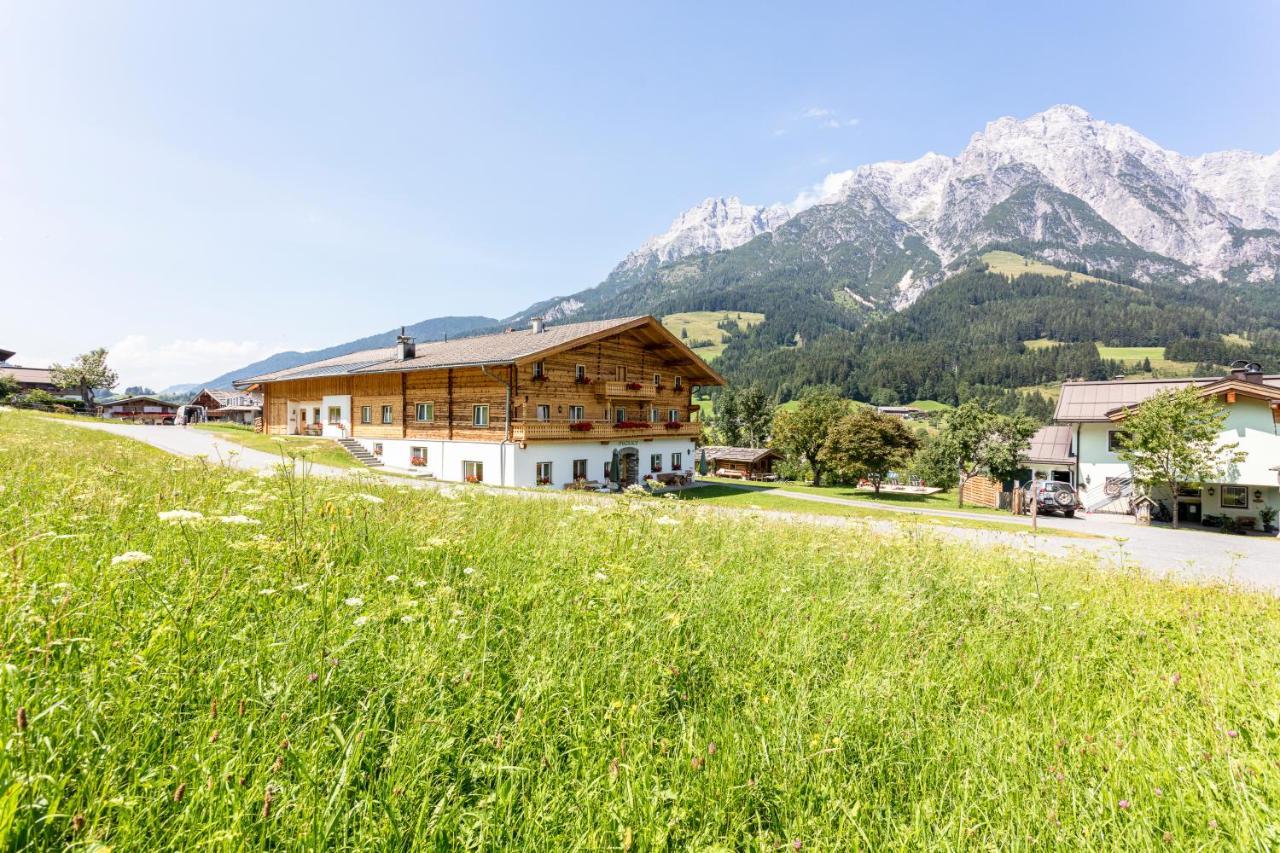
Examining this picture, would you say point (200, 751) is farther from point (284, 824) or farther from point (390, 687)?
point (390, 687)

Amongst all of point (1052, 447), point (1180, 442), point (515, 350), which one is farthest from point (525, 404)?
point (1052, 447)

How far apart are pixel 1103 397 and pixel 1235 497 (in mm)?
7916

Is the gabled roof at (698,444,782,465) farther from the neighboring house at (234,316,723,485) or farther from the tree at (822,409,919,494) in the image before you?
the neighboring house at (234,316,723,485)

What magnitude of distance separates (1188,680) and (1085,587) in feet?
9.43

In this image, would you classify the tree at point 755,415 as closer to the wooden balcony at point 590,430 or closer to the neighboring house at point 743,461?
the neighboring house at point 743,461

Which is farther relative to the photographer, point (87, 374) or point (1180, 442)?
point (87, 374)

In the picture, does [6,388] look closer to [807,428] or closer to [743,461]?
[807,428]

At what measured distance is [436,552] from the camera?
198 inches

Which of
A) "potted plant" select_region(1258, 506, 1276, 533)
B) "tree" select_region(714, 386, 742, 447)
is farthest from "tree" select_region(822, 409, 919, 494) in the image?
"tree" select_region(714, 386, 742, 447)

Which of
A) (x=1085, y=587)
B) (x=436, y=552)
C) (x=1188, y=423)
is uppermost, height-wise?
(x=1188, y=423)

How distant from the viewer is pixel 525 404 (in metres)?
28.0

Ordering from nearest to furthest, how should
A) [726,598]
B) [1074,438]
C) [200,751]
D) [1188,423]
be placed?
[200,751] < [726,598] < [1188,423] < [1074,438]

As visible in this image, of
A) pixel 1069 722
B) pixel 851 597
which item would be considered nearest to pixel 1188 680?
pixel 1069 722

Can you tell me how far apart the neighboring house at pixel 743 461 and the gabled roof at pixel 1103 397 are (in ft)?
136
